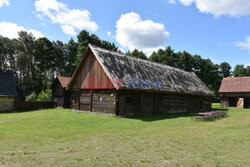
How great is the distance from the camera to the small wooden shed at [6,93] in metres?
23.1

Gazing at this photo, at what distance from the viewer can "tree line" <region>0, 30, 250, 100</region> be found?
4544cm

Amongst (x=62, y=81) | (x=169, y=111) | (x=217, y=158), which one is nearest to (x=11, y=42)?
(x=62, y=81)

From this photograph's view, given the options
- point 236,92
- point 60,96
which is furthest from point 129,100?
point 236,92

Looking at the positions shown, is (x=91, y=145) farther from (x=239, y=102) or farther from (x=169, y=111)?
(x=239, y=102)

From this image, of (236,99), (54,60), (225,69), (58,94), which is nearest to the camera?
(58,94)

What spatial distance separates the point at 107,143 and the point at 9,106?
21.5 m

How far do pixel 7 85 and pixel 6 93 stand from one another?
5.38 feet

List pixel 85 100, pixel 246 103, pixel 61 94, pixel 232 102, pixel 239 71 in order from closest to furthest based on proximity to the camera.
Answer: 1. pixel 85 100
2. pixel 61 94
3. pixel 246 103
4. pixel 232 102
5. pixel 239 71

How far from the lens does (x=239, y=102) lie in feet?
120

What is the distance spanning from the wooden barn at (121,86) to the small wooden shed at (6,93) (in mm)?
8532

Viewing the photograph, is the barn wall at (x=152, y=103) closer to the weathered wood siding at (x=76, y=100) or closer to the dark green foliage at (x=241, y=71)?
the weathered wood siding at (x=76, y=100)

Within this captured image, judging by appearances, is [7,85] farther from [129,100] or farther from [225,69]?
[225,69]

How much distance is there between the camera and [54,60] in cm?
5119

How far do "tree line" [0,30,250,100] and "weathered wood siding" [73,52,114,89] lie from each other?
21.7m
